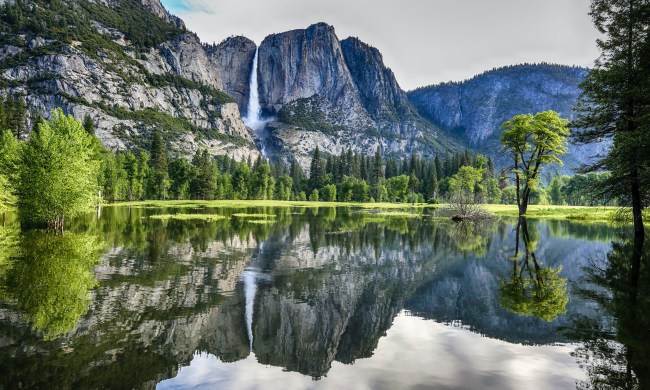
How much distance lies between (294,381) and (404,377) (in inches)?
105

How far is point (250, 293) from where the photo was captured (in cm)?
1694

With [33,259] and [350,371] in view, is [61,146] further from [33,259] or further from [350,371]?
[350,371]

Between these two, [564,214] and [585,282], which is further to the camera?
[564,214]

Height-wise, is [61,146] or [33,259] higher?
[61,146]

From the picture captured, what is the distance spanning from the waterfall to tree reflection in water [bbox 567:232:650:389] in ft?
29.8

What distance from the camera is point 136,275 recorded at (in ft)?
63.0

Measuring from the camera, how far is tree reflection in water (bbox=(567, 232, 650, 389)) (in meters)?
9.09

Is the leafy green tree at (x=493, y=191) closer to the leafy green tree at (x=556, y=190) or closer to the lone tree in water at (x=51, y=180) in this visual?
the leafy green tree at (x=556, y=190)

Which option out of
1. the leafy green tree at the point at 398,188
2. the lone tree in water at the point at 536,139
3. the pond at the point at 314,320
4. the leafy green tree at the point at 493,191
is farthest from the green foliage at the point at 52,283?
the leafy green tree at the point at 493,191

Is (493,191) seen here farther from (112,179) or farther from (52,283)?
(52,283)

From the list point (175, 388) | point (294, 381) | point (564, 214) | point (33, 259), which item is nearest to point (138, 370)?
point (175, 388)

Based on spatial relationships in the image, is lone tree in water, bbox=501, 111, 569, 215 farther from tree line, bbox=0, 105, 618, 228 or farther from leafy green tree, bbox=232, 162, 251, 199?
leafy green tree, bbox=232, 162, 251, 199

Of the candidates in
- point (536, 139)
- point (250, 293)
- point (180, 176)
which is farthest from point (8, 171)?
point (180, 176)

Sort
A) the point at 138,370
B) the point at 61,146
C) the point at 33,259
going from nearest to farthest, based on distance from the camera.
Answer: the point at 138,370 < the point at 33,259 < the point at 61,146
